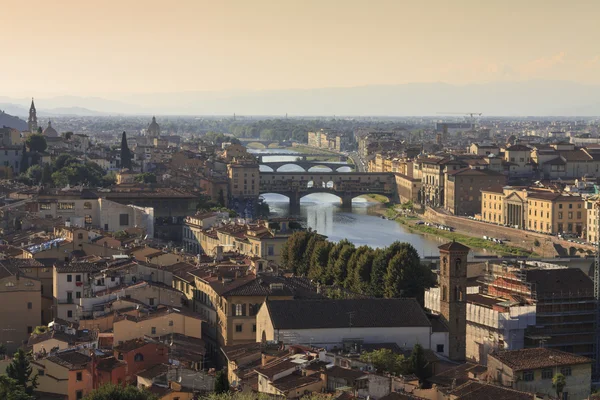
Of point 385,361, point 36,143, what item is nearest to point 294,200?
point 36,143

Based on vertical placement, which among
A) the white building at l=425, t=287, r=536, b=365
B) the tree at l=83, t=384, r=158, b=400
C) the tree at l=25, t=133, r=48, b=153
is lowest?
the white building at l=425, t=287, r=536, b=365

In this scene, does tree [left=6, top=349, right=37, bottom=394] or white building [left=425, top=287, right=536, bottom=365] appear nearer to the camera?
tree [left=6, top=349, right=37, bottom=394]

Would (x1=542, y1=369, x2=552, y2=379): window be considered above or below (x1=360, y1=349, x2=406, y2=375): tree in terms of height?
below

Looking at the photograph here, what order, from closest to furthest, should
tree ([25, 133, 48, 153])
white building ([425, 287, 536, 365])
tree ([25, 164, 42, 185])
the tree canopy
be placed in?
white building ([425, 287, 536, 365]) → the tree canopy → tree ([25, 164, 42, 185]) → tree ([25, 133, 48, 153])

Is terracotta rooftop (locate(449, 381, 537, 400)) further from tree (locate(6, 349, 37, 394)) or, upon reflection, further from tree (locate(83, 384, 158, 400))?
tree (locate(6, 349, 37, 394))

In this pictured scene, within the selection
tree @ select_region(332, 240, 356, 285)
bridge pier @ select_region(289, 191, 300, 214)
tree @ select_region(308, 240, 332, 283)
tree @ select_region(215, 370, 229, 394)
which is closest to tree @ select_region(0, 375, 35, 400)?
tree @ select_region(215, 370, 229, 394)

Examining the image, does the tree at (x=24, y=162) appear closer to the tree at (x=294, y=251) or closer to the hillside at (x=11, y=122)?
the tree at (x=294, y=251)

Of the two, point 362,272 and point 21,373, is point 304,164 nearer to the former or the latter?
point 362,272
